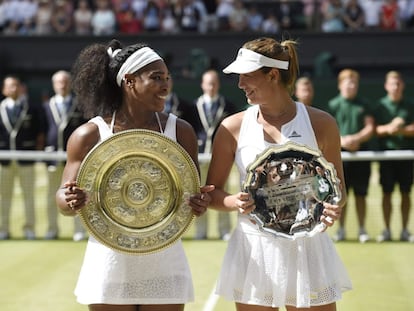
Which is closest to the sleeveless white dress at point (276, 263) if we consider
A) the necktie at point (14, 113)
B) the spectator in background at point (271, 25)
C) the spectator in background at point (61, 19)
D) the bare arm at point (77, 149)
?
the bare arm at point (77, 149)

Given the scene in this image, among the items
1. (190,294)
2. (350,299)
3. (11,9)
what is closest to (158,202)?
(190,294)

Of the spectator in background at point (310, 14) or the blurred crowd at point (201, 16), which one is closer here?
the blurred crowd at point (201, 16)

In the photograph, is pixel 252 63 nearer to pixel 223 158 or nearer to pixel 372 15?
pixel 223 158

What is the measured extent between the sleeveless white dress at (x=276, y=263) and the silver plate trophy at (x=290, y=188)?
80mm

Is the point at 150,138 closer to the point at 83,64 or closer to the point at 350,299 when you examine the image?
the point at 83,64

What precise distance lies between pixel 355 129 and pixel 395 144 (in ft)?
1.68

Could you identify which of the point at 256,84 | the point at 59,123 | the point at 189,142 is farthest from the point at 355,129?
the point at 189,142

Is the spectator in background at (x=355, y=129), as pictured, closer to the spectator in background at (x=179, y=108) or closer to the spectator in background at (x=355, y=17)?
the spectator in background at (x=179, y=108)

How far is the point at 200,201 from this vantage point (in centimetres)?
397

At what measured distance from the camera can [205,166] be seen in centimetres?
1014

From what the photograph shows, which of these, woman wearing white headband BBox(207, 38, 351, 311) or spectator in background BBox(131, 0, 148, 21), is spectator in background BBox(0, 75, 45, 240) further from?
spectator in background BBox(131, 0, 148, 21)

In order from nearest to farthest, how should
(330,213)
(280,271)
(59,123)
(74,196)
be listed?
(74,196) → (330,213) → (280,271) → (59,123)

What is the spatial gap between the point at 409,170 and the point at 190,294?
6.26 m

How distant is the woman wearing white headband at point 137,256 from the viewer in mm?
4047
